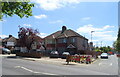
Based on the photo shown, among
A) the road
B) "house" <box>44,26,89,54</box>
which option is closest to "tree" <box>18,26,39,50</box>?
"house" <box>44,26,89,54</box>

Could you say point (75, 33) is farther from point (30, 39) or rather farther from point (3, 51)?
point (3, 51)

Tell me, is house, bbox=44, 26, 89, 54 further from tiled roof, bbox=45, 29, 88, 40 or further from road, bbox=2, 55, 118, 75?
road, bbox=2, 55, 118, 75

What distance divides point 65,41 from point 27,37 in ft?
50.2

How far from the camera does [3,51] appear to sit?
49.3 m

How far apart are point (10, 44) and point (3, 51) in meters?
24.4

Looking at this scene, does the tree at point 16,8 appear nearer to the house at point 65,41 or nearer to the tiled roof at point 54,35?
the house at point 65,41

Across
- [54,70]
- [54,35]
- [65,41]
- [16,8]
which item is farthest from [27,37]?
[16,8]

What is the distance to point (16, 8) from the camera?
24.1 ft

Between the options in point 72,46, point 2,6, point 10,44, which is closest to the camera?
point 2,6

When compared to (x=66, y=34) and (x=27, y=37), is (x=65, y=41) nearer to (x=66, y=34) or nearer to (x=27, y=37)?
(x=66, y=34)

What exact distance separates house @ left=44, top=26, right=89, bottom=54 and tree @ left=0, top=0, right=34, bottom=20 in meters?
40.0

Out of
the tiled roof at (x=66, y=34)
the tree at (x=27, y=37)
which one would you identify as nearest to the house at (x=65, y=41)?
the tiled roof at (x=66, y=34)

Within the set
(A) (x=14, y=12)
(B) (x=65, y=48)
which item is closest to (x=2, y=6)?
(A) (x=14, y=12)

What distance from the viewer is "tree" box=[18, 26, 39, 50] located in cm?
4059
